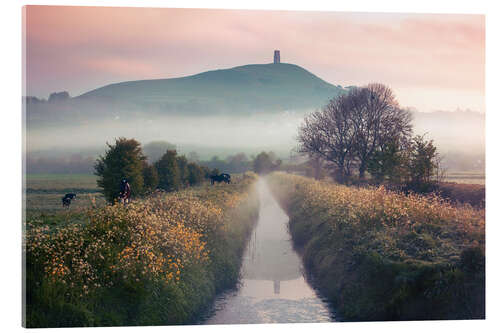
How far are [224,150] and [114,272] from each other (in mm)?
6874

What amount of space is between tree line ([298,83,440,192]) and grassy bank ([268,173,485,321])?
1747mm

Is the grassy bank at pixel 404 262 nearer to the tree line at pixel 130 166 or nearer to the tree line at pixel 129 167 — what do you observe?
the tree line at pixel 130 166

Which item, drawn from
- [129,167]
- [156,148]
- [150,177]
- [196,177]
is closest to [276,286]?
[156,148]

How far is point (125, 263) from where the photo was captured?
10133 mm

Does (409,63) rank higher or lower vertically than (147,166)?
higher

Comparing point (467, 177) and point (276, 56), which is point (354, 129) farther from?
point (276, 56)

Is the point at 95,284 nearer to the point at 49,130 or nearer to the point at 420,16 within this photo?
the point at 49,130

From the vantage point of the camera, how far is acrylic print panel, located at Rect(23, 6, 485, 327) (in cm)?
1029

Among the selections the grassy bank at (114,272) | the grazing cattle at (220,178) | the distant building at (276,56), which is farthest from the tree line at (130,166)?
the grazing cattle at (220,178)

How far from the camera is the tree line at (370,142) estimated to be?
1575 cm

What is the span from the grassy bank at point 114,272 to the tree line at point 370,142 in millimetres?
8696

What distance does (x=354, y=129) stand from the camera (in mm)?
25781

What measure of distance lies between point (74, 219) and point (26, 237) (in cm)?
333
